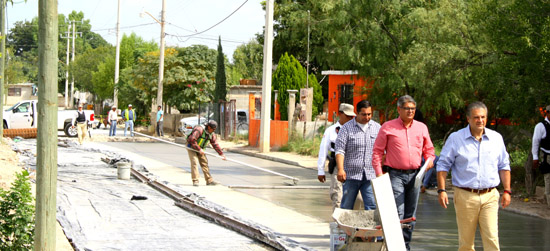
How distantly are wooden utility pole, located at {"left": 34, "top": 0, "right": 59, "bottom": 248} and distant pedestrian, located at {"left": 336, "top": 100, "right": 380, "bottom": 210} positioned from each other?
3346mm

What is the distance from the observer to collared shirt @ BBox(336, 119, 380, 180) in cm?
877

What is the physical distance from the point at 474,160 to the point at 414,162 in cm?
78

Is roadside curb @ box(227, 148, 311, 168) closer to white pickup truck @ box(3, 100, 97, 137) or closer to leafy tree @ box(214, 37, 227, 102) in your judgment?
white pickup truck @ box(3, 100, 97, 137)

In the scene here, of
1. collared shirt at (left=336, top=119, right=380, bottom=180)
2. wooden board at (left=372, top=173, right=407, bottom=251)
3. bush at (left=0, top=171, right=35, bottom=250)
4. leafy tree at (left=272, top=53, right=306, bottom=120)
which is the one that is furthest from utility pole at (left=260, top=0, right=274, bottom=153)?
wooden board at (left=372, top=173, right=407, bottom=251)

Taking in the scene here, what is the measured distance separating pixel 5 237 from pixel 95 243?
1145mm

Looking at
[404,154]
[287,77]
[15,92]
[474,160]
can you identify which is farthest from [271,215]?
[15,92]

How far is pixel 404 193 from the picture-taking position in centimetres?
801

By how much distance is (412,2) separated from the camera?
22766 millimetres

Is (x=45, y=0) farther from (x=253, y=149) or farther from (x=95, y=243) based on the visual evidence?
(x=253, y=149)

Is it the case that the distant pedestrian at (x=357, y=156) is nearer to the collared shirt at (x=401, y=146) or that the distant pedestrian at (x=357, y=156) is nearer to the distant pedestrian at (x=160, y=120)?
the collared shirt at (x=401, y=146)

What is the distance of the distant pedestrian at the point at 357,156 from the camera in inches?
345

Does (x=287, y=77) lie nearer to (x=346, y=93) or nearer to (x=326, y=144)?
(x=346, y=93)

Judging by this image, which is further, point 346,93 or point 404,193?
point 346,93

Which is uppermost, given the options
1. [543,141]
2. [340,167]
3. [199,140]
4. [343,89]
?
[343,89]
